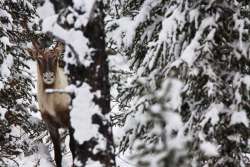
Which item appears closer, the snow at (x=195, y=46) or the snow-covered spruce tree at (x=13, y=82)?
the snow at (x=195, y=46)

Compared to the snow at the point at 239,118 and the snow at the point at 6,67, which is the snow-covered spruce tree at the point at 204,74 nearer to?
the snow at the point at 239,118

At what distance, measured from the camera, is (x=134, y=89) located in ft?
26.3

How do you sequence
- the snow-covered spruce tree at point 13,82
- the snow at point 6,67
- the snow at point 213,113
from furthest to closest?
1. the snow-covered spruce tree at point 13,82
2. the snow at point 6,67
3. the snow at point 213,113

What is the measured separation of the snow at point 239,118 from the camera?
20.7ft

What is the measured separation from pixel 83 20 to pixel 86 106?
1048 millimetres

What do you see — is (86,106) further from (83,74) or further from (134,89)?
(134,89)

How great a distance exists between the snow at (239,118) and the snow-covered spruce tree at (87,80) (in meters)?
1.62

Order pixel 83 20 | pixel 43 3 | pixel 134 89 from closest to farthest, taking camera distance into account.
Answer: pixel 83 20, pixel 43 3, pixel 134 89

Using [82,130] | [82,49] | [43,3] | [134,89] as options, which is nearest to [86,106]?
[82,130]

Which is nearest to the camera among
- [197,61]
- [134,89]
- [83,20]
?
[83,20]

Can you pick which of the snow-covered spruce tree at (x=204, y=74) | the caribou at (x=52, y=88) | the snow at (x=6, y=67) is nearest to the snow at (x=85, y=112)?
the snow-covered spruce tree at (x=204, y=74)

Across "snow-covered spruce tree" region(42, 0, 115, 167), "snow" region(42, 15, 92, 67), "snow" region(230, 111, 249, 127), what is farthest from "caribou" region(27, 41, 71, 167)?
"snow" region(230, 111, 249, 127)

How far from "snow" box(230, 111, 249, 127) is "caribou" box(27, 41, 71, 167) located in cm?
378

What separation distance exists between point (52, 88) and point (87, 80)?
354cm
